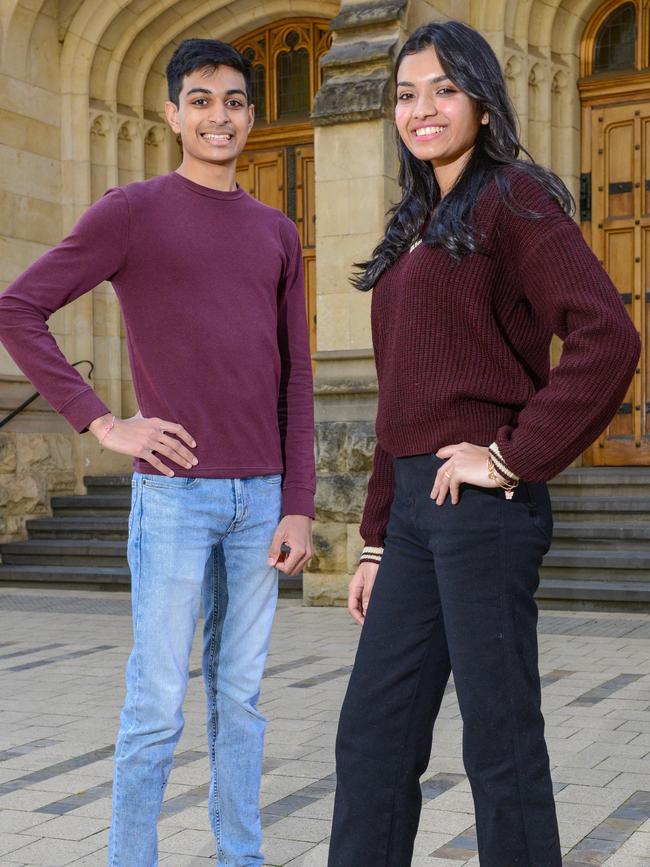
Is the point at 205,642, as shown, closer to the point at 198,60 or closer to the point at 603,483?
the point at 198,60

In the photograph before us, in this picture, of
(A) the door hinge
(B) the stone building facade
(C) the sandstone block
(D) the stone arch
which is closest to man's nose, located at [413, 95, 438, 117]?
(B) the stone building facade

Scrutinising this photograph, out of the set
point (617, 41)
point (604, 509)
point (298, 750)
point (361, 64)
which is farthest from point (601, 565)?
point (617, 41)

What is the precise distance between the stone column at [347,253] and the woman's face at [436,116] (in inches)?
266

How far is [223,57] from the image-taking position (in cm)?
302

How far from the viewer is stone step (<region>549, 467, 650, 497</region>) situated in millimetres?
9984

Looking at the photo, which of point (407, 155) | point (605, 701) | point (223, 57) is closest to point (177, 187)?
point (223, 57)

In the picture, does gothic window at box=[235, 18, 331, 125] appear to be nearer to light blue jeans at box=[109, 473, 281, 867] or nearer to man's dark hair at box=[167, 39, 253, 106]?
man's dark hair at box=[167, 39, 253, 106]

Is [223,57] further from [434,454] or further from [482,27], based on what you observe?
[482,27]

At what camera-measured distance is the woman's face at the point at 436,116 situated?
2.46m

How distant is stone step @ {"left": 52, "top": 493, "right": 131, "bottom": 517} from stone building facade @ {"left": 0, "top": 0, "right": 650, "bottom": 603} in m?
0.19

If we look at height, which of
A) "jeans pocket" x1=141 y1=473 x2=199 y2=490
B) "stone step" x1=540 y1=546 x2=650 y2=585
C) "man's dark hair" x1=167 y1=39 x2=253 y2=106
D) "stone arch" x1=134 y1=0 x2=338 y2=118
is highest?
"stone arch" x1=134 y1=0 x2=338 y2=118

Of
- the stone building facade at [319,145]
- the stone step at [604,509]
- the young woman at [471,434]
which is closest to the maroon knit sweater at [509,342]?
the young woman at [471,434]

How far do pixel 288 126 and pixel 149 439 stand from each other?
10445 mm

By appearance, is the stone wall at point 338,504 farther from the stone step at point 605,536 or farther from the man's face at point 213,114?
the man's face at point 213,114
